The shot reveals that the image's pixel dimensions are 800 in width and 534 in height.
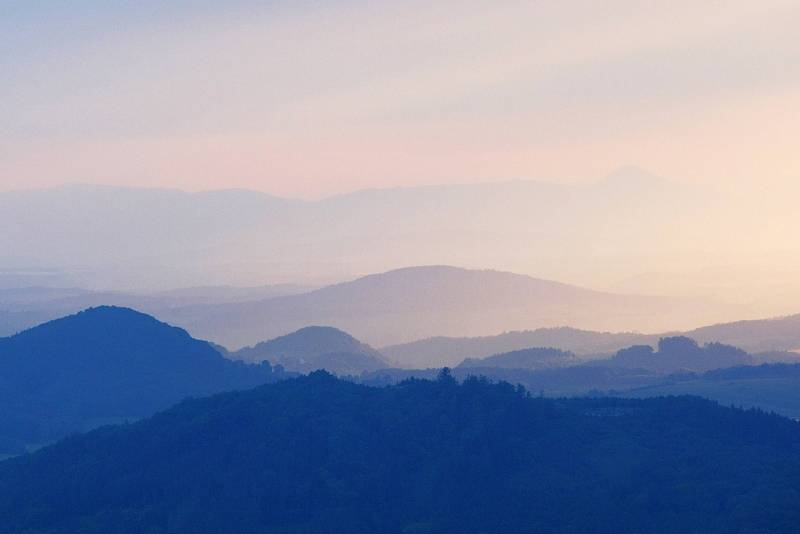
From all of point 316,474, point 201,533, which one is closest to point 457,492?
point 316,474

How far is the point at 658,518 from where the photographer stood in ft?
568

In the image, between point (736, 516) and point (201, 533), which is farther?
point (201, 533)

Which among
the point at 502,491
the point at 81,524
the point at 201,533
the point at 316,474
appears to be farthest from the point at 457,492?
the point at 81,524

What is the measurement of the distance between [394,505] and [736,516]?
1685 inches

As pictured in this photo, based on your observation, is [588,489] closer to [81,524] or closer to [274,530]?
[274,530]

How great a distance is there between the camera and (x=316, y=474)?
640 feet

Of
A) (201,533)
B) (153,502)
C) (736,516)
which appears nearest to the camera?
(736,516)

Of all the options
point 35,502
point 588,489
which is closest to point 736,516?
point 588,489

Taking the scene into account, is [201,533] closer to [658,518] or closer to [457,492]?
[457,492]

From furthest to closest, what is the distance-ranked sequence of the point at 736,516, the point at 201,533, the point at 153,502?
the point at 153,502 → the point at 201,533 → the point at 736,516

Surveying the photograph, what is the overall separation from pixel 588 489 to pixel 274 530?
38.4 meters

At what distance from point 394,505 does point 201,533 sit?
24074mm

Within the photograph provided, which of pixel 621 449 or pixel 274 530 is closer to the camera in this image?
pixel 274 530

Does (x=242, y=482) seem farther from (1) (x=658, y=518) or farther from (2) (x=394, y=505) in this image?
(1) (x=658, y=518)
